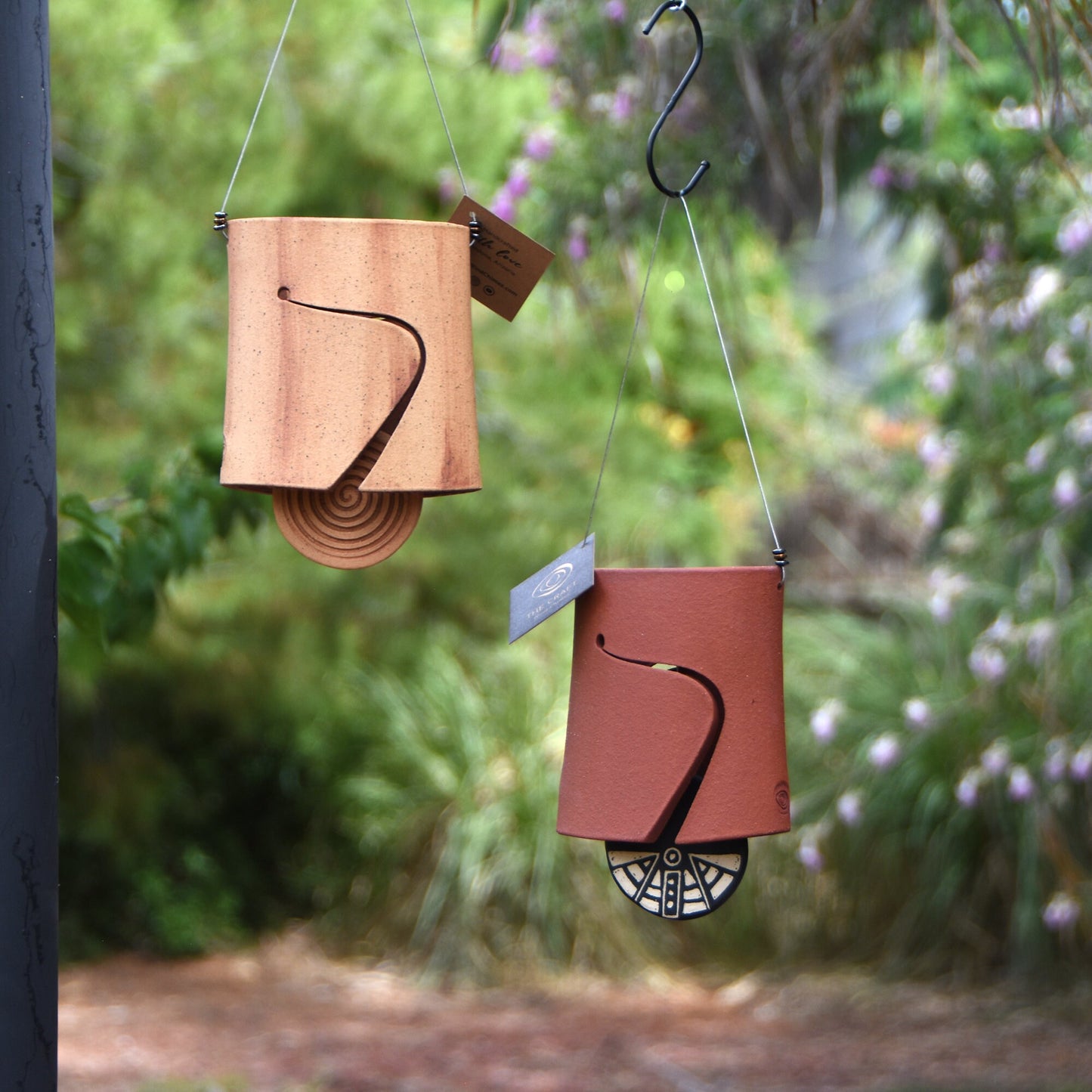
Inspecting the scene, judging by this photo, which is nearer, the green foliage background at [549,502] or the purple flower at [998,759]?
the green foliage background at [549,502]

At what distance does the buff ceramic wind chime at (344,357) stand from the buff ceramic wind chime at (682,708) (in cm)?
21

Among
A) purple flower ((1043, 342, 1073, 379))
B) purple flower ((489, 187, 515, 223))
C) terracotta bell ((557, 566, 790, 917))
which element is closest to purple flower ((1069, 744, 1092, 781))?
purple flower ((1043, 342, 1073, 379))

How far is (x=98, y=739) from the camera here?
532cm

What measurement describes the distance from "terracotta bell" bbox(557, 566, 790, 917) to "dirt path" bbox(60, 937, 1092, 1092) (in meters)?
2.60

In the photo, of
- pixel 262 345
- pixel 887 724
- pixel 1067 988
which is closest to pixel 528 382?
pixel 887 724

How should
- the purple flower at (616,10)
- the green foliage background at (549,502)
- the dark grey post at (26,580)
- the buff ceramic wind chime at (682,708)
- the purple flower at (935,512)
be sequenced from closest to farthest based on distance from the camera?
the dark grey post at (26,580) → the buff ceramic wind chime at (682,708) → the purple flower at (616,10) → the green foliage background at (549,502) → the purple flower at (935,512)

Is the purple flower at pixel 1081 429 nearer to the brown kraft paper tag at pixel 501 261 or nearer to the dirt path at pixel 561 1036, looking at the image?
the dirt path at pixel 561 1036

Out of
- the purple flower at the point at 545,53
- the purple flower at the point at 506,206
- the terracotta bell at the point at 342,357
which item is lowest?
the terracotta bell at the point at 342,357

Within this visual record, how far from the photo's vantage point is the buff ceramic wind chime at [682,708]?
151 cm

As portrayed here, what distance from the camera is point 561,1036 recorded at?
14.5 feet

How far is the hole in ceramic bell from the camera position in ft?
4.97

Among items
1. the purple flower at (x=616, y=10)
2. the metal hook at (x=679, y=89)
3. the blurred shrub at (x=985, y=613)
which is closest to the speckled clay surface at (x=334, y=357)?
the metal hook at (x=679, y=89)

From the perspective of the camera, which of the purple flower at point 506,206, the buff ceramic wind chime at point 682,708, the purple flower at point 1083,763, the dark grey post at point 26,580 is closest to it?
the dark grey post at point 26,580

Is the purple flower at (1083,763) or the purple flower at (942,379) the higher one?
the purple flower at (942,379)
